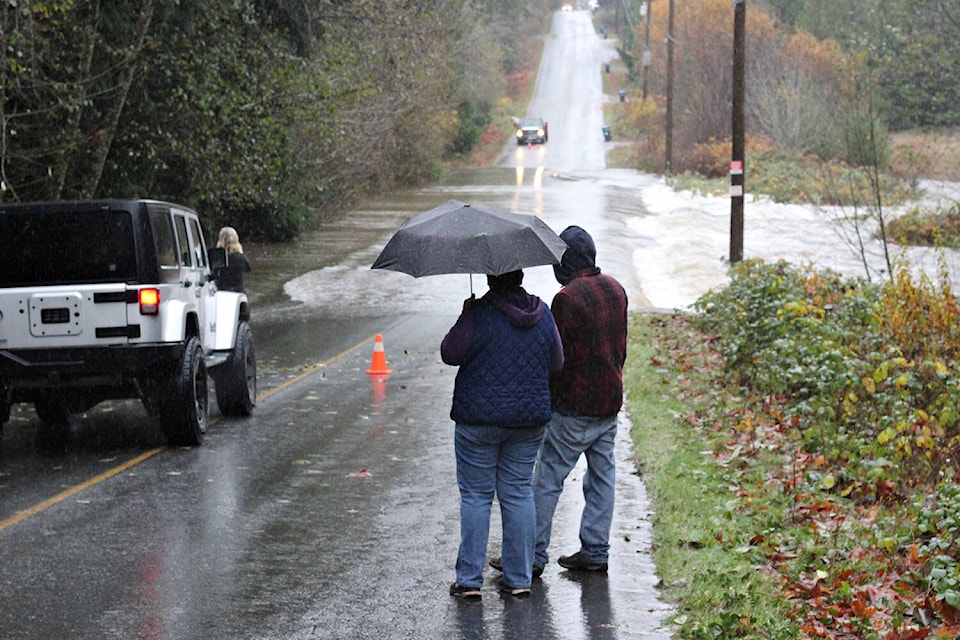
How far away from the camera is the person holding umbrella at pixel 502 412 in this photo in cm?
691

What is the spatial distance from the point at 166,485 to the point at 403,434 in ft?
10.0

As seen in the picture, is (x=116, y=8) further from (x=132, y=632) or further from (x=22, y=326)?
(x=132, y=632)

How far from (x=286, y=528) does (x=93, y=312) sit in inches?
134

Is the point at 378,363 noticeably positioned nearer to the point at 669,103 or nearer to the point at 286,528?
the point at 286,528

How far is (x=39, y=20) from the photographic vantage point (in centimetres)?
1777

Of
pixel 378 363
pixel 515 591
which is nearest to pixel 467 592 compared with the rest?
pixel 515 591

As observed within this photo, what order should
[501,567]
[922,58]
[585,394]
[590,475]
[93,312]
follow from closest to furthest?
1. [585,394]
2. [501,567]
3. [590,475]
4. [93,312]
5. [922,58]

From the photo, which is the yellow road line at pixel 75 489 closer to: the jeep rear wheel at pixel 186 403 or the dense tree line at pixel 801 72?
the jeep rear wheel at pixel 186 403

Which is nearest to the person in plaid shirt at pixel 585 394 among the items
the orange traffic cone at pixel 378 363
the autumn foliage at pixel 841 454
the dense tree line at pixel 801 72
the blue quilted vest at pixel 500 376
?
the blue quilted vest at pixel 500 376

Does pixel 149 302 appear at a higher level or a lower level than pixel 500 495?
higher

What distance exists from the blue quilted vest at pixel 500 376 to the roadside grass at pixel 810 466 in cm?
133

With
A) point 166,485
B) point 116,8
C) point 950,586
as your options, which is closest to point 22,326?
point 166,485

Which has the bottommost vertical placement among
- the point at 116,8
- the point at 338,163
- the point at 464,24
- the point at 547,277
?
the point at 547,277

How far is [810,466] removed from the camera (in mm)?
9938
